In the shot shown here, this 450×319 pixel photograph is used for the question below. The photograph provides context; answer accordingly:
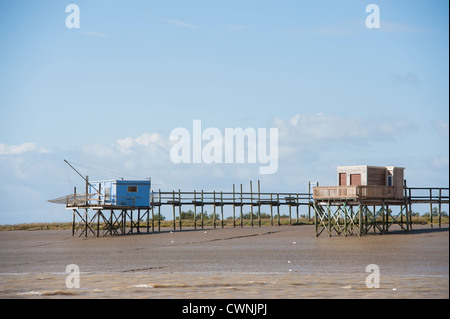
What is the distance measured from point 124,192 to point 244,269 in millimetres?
31974

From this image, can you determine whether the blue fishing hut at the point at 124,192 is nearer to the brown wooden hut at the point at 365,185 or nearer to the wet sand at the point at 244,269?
the wet sand at the point at 244,269

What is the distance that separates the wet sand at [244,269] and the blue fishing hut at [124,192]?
15.3 metres

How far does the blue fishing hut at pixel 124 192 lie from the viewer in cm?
5412

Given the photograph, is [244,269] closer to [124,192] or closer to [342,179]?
[342,179]

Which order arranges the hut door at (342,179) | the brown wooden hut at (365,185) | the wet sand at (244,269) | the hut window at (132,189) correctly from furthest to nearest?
the hut window at (132,189)
the hut door at (342,179)
the brown wooden hut at (365,185)
the wet sand at (244,269)

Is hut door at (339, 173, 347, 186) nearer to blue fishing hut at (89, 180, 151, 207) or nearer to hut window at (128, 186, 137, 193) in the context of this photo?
blue fishing hut at (89, 180, 151, 207)

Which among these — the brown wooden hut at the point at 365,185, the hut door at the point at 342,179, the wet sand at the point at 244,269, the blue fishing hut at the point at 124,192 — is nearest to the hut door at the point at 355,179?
the brown wooden hut at the point at 365,185

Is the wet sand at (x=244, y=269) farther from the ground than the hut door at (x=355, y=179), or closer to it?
closer to it

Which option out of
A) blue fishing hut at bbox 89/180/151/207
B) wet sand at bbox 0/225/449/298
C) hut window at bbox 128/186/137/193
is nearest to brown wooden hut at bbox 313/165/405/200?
wet sand at bbox 0/225/449/298

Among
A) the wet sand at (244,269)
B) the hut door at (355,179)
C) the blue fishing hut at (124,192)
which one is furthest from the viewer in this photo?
the blue fishing hut at (124,192)

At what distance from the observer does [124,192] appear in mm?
54844

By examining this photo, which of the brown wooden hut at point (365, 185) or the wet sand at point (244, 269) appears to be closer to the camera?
the wet sand at point (244, 269)
